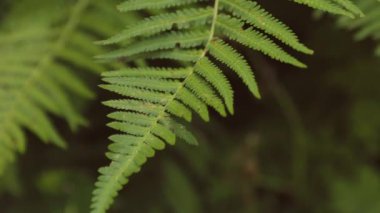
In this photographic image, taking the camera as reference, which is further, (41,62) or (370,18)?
(41,62)

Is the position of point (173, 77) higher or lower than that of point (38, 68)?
lower

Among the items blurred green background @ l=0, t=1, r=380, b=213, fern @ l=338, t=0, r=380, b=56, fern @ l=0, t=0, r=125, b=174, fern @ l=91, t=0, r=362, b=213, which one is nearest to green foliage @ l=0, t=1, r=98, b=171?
fern @ l=0, t=0, r=125, b=174

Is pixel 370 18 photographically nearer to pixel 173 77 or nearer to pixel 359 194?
pixel 173 77

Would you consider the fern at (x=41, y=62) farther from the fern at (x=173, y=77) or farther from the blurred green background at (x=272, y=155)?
the blurred green background at (x=272, y=155)

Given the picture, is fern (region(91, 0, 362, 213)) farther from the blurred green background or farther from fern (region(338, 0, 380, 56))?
the blurred green background

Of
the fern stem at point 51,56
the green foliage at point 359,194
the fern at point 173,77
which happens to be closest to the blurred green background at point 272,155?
the green foliage at point 359,194

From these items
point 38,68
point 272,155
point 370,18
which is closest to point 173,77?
point 370,18
